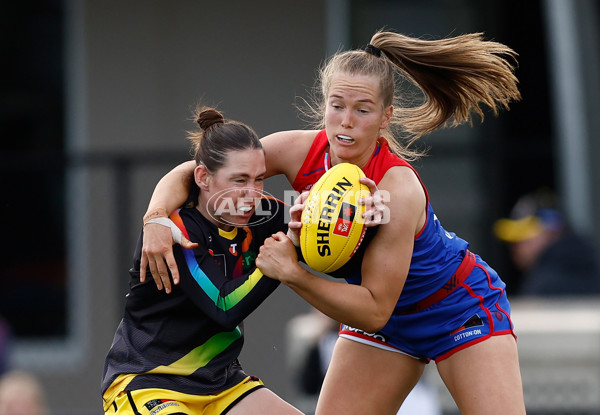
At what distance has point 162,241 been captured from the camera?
12.6 ft

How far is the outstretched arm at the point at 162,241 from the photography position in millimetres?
3826

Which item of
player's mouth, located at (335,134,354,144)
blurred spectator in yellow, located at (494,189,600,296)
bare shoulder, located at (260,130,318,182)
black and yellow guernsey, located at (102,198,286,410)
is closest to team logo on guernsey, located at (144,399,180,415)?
black and yellow guernsey, located at (102,198,286,410)

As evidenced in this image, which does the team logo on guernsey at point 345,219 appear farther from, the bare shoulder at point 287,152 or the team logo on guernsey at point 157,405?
the team logo on guernsey at point 157,405

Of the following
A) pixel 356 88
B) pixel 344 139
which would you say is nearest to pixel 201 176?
pixel 344 139

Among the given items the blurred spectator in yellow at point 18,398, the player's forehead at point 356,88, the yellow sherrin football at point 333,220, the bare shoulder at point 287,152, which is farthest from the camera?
the blurred spectator in yellow at point 18,398

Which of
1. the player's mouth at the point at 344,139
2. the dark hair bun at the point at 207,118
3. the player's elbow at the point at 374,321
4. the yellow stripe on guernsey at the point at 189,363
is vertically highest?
the dark hair bun at the point at 207,118

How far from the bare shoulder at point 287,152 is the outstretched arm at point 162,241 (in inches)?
16.5

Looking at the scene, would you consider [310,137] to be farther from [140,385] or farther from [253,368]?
[253,368]

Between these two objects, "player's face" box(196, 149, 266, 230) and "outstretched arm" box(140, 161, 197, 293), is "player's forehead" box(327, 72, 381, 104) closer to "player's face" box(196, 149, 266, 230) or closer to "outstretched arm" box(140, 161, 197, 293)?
"player's face" box(196, 149, 266, 230)

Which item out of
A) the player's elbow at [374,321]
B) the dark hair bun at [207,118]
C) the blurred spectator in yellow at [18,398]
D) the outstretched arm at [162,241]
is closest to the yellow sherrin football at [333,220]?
the player's elbow at [374,321]

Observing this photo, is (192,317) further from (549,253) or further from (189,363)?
(549,253)

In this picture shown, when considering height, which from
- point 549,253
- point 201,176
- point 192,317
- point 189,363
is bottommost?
point 549,253

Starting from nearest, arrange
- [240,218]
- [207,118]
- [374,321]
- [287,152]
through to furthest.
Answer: [374,321] < [240,218] < [207,118] < [287,152]

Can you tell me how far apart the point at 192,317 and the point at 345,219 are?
2.38ft
